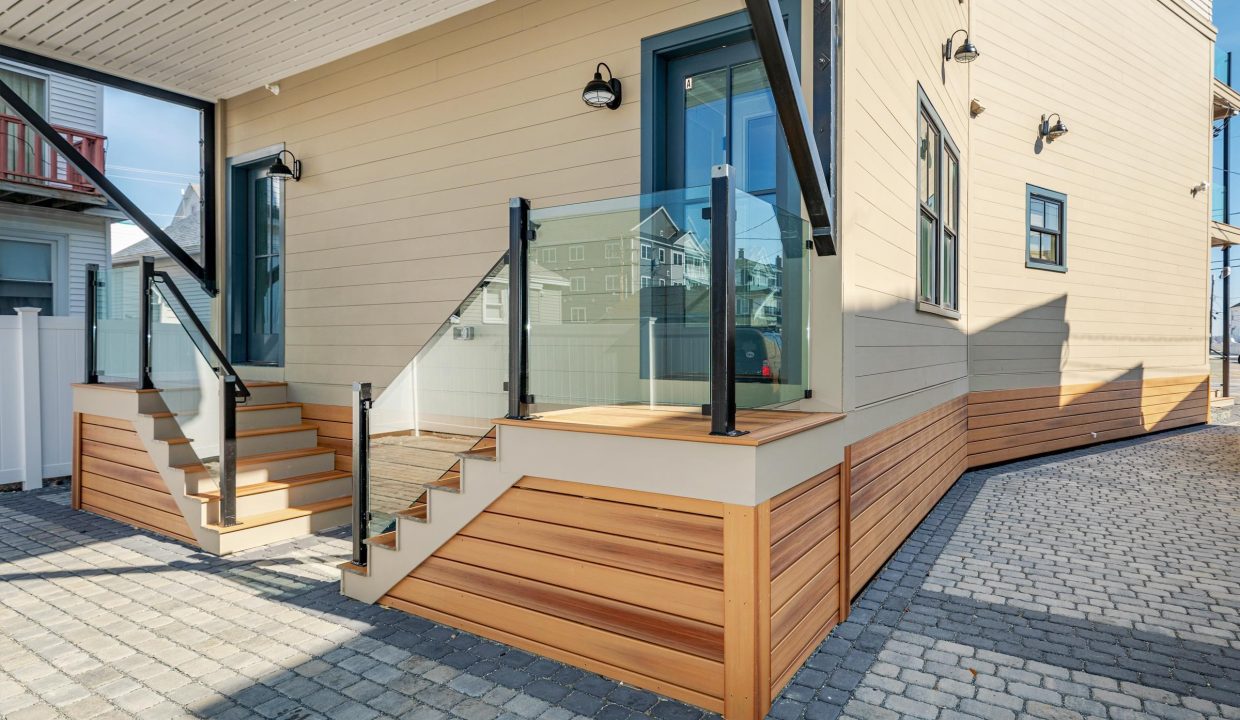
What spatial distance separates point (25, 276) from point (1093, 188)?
1304cm

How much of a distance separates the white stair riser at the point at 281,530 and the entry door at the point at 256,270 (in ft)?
6.60

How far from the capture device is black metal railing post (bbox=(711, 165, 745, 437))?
2.39 meters

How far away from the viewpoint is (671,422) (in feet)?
8.61

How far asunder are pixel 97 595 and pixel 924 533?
486 centimetres

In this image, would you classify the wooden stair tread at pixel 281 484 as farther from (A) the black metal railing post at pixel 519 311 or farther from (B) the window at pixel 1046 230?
(B) the window at pixel 1046 230

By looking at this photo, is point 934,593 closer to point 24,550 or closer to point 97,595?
point 97,595

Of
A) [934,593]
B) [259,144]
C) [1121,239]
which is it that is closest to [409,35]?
[259,144]

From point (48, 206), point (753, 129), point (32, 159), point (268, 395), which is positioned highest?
point (32, 159)

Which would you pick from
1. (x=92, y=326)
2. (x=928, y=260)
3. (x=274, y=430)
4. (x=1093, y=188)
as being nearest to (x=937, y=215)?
(x=928, y=260)

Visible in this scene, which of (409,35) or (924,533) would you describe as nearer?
(924,533)

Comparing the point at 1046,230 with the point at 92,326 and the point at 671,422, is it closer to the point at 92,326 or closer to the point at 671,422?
the point at 671,422

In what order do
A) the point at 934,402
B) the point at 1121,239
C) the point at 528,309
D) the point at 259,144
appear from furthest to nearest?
the point at 1121,239 < the point at 259,144 < the point at 934,402 < the point at 528,309

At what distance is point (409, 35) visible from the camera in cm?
511

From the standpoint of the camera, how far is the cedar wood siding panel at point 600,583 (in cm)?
237
